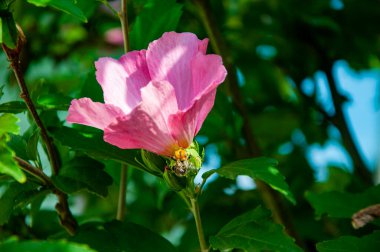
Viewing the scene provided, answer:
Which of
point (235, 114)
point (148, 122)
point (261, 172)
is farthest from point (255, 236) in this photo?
point (235, 114)

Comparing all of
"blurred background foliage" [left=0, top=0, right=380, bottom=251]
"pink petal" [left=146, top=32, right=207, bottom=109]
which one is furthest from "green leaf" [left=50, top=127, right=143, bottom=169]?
"pink petal" [left=146, top=32, right=207, bottom=109]

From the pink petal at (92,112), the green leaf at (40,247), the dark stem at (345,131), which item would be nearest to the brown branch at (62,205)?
the pink petal at (92,112)

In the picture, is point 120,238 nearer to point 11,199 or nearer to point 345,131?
point 11,199

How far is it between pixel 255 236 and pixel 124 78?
218 millimetres

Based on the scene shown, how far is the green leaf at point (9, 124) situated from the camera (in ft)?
1.76

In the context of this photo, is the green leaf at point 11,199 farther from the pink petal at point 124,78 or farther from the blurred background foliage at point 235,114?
the pink petal at point 124,78

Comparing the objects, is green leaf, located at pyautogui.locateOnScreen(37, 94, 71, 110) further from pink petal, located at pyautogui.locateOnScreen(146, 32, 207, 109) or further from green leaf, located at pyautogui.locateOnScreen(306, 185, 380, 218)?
green leaf, located at pyautogui.locateOnScreen(306, 185, 380, 218)

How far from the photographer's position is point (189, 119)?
1.98 ft

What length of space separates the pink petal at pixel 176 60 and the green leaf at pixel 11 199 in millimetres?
214

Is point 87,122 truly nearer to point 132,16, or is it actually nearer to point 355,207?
point 355,207

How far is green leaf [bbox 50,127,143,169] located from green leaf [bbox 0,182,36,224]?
0.24 ft

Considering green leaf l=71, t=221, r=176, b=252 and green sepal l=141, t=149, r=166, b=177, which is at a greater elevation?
green sepal l=141, t=149, r=166, b=177

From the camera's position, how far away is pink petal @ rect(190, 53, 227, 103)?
0.58 meters

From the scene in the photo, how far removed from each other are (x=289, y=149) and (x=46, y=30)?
724 mm
